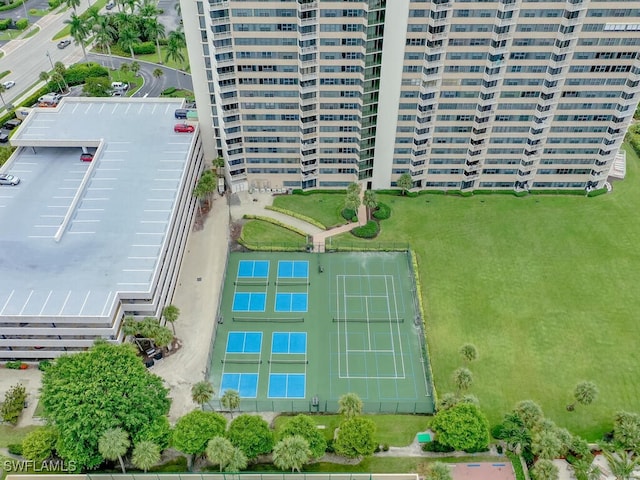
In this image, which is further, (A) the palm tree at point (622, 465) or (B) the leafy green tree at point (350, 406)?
A: (B) the leafy green tree at point (350, 406)

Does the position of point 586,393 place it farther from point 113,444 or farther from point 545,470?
point 113,444

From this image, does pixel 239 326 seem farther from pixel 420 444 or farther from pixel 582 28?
pixel 582 28

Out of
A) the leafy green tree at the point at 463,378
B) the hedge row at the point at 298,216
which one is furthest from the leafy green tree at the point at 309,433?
the hedge row at the point at 298,216

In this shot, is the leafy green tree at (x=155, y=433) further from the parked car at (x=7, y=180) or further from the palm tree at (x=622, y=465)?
the parked car at (x=7, y=180)

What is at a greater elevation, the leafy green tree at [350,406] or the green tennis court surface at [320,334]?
the green tennis court surface at [320,334]

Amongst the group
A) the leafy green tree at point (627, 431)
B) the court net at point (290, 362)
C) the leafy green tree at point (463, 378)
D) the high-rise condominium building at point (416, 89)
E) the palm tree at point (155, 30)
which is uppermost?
the palm tree at point (155, 30)

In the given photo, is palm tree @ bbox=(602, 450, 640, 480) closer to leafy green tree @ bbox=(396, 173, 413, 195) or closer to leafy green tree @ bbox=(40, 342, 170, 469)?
leafy green tree @ bbox=(40, 342, 170, 469)

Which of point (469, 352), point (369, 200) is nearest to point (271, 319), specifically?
point (369, 200)

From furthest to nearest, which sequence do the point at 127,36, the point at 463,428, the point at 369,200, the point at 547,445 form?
the point at 127,36 < the point at 369,200 < the point at 463,428 < the point at 547,445
